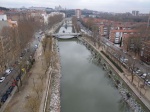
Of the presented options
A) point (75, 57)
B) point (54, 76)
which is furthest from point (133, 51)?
point (54, 76)

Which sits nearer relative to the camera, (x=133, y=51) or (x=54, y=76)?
(x=54, y=76)

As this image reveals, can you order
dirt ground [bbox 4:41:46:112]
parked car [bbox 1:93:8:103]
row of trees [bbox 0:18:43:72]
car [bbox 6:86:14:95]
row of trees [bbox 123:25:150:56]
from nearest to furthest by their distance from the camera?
dirt ground [bbox 4:41:46:112] → parked car [bbox 1:93:8:103] → car [bbox 6:86:14:95] → row of trees [bbox 0:18:43:72] → row of trees [bbox 123:25:150:56]

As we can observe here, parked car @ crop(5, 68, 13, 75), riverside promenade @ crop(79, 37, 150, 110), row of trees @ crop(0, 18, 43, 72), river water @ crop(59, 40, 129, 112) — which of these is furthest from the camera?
row of trees @ crop(0, 18, 43, 72)

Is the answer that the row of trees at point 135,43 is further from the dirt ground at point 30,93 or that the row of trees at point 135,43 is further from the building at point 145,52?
the dirt ground at point 30,93

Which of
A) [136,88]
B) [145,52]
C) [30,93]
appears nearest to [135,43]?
[145,52]

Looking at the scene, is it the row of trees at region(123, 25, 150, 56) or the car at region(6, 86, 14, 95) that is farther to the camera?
the row of trees at region(123, 25, 150, 56)

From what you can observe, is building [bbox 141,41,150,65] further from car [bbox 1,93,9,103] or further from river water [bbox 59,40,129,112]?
car [bbox 1,93,9,103]

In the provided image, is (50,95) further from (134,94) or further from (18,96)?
(134,94)

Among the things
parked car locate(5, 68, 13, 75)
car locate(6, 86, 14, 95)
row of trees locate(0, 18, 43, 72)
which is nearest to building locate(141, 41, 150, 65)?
car locate(6, 86, 14, 95)

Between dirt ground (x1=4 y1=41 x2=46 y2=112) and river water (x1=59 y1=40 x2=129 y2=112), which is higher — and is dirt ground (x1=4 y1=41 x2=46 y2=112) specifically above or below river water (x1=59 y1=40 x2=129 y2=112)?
above
